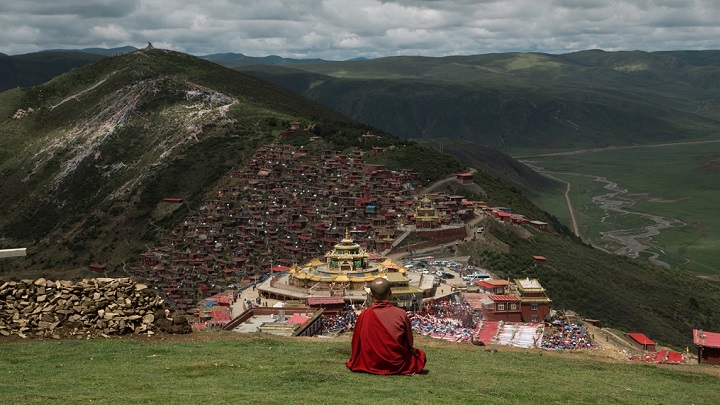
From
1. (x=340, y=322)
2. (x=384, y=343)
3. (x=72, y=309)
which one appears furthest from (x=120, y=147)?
(x=384, y=343)

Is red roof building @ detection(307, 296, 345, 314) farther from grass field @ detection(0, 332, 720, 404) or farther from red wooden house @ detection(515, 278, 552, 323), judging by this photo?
grass field @ detection(0, 332, 720, 404)

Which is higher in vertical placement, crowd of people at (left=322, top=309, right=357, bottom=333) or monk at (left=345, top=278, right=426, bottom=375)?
monk at (left=345, top=278, right=426, bottom=375)

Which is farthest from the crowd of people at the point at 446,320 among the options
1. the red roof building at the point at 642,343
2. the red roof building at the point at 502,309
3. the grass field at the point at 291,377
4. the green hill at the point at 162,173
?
the green hill at the point at 162,173

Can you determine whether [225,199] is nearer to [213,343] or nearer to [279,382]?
[213,343]

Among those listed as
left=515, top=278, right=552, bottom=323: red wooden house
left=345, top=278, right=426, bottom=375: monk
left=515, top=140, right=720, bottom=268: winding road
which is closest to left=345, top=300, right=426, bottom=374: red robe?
left=345, top=278, right=426, bottom=375: monk

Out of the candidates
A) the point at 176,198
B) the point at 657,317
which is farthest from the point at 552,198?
the point at 657,317
